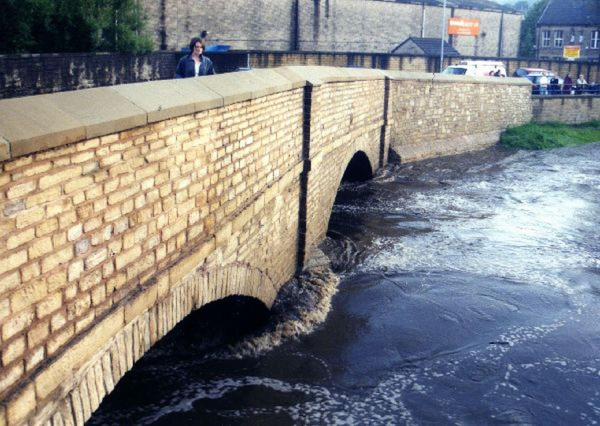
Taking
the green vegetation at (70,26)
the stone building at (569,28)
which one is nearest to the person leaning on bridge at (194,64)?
the green vegetation at (70,26)

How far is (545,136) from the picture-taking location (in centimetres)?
2791

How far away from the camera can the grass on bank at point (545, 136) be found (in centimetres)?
2728

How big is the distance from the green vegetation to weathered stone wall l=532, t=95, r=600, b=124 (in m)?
16.6

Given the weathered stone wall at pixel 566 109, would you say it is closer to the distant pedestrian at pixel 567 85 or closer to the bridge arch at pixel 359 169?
the distant pedestrian at pixel 567 85

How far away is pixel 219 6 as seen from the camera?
3294 cm

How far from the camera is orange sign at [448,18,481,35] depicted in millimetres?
48062

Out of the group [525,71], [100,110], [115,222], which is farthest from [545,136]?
[100,110]

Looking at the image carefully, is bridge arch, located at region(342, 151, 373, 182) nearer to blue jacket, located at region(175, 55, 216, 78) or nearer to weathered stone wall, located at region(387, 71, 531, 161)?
weathered stone wall, located at region(387, 71, 531, 161)

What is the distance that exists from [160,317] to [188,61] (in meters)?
4.94

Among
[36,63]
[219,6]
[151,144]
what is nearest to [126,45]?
[36,63]

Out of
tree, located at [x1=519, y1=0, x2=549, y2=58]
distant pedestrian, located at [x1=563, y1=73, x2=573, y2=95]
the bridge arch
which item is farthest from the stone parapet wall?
tree, located at [x1=519, y1=0, x2=549, y2=58]

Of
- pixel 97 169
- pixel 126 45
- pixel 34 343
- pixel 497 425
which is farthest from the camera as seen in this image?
pixel 126 45

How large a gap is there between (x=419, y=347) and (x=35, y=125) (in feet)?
21.4

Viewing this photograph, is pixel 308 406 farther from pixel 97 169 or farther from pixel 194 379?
pixel 97 169
